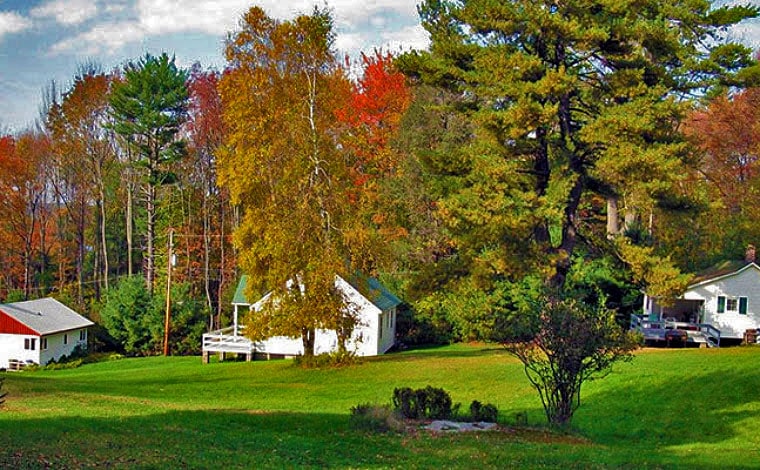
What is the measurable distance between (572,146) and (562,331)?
1269cm

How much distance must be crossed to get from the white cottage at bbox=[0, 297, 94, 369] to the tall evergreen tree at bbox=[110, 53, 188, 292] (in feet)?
18.4

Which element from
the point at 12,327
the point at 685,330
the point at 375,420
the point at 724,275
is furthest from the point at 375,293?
the point at 12,327

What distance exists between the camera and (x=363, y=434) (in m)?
13.5

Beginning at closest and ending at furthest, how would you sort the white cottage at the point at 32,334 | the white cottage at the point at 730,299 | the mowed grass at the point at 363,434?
1. the mowed grass at the point at 363,434
2. the white cottage at the point at 730,299
3. the white cottage at the point at 32,334

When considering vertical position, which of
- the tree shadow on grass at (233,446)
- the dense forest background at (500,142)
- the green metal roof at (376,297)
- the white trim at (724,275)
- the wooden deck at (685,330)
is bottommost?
the tree shadow on grass at (233,446)

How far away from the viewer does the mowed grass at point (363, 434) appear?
10766 mm

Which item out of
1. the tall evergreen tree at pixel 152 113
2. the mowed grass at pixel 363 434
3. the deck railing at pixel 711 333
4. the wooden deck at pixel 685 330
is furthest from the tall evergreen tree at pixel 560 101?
the tall evergreen tree at pixel 152 113

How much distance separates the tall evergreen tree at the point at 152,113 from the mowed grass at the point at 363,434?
18.3 m

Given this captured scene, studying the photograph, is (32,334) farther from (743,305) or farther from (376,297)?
(743,305)

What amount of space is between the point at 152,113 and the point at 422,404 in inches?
1275

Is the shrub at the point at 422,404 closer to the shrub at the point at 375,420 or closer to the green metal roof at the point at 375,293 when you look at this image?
the shrub at the point at 375,420

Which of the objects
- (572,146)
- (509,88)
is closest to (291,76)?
(509,88)

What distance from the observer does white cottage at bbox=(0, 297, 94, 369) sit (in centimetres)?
3850

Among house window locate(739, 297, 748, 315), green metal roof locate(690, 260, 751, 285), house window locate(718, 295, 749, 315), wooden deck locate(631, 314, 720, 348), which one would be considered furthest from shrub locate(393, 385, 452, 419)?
house window locate(739, 297, 748, 315)
